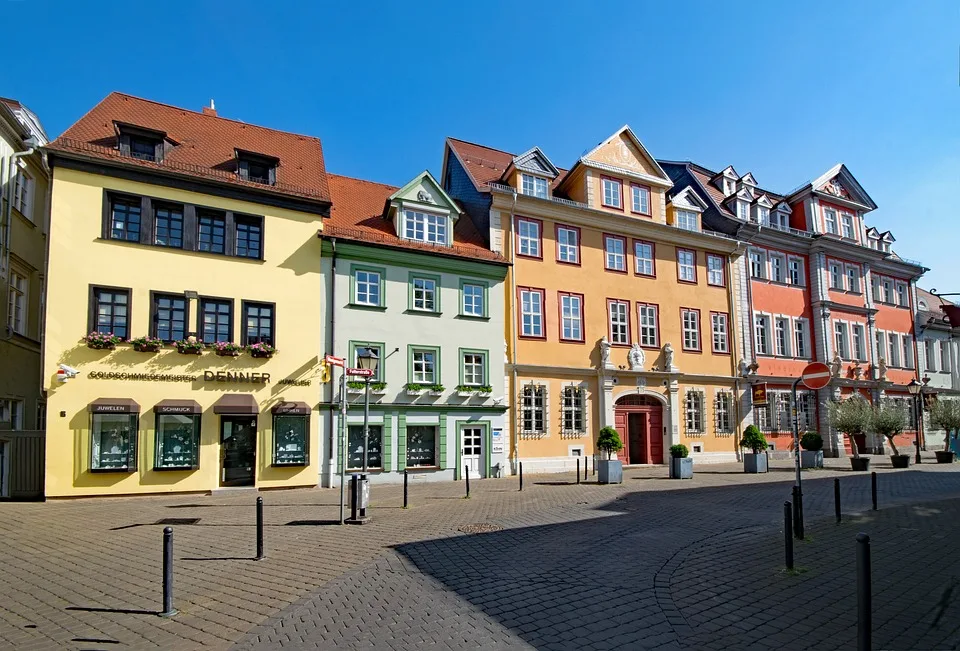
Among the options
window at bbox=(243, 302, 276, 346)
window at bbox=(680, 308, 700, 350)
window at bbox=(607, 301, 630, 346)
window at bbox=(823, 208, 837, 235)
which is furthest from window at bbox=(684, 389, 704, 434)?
window at bbox=(243, 302, 276, 346)

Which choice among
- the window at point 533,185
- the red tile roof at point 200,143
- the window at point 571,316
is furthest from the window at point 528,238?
the red tile roof at point 200,143

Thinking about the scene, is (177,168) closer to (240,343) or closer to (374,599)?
(240,343)

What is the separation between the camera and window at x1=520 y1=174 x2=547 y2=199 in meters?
28.1

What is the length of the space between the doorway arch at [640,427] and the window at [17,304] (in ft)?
78.0

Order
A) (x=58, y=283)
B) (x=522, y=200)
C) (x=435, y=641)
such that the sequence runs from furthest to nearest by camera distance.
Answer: (x=522, y=200) → (x=58, y=283) → (x=435, y=641)

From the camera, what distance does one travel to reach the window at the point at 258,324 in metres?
21.2

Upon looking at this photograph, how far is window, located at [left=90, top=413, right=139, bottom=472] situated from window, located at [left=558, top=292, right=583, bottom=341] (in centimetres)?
Answer: 1703

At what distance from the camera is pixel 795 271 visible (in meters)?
36.6

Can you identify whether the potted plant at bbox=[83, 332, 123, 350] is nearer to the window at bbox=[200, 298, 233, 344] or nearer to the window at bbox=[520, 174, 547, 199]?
the window at bbox=[200, 298, 233, 344]

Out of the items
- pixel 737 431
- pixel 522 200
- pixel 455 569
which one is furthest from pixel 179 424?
pixel 737 431

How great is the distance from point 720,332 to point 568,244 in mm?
10287

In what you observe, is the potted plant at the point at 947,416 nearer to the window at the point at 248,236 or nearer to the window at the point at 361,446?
the window at the point at 361,446

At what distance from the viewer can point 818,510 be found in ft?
46.2

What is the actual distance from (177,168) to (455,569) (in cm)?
1744
